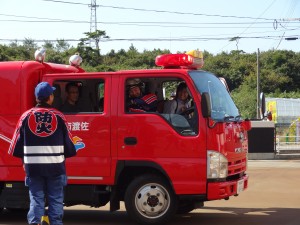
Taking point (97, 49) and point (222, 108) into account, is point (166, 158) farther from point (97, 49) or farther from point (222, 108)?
point (97, 49)

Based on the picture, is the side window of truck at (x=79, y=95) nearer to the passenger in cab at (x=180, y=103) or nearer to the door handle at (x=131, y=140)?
the door handle at (x=131, y=140)

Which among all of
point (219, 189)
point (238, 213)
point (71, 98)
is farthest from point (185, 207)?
point (71, 98)

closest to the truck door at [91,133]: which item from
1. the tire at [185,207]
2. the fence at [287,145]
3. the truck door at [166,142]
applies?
the truck door at [166,142]

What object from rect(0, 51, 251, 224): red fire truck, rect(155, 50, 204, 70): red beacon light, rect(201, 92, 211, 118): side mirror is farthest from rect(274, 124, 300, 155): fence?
rect(201, 92, 211, 118): side mirror

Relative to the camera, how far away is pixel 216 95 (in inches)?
384

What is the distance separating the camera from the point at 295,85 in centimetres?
7338

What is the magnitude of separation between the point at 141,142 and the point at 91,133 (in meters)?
0.77

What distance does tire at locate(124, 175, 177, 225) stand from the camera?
934cm

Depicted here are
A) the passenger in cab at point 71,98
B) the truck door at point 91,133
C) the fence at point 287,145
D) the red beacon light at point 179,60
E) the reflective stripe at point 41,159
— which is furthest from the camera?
the fence at point 287,145

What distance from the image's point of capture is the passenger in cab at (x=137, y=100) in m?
9.63

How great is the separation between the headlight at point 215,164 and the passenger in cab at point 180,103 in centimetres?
82

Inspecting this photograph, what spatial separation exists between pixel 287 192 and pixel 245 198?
4.46 feet

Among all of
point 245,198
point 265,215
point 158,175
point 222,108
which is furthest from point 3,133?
point 245,198

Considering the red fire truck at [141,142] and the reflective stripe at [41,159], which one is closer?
the reflective stripe at [41,159]
